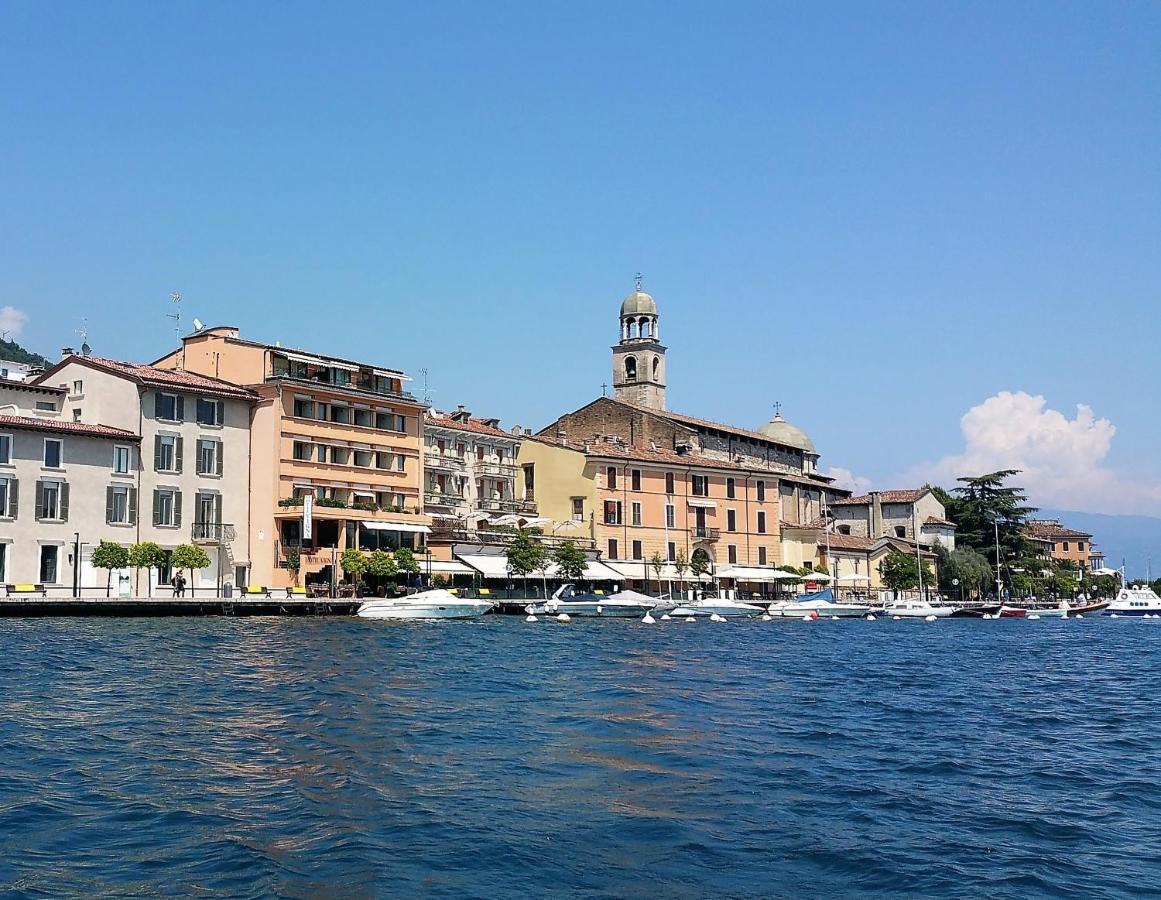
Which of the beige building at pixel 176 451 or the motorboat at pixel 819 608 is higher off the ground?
the beige building at pixel 176 451

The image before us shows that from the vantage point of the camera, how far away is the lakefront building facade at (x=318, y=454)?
192 ft

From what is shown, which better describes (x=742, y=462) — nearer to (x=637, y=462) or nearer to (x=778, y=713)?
(x=637, y=462)

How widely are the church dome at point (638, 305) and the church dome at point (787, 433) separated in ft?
49.4

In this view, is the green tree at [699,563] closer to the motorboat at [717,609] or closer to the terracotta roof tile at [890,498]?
the motorboat at [717,609]

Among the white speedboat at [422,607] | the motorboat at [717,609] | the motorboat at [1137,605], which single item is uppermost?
the white speedboat at [422,607]

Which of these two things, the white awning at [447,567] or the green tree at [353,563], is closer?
the green tree at [353,563]

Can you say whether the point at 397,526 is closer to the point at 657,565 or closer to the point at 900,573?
the point at 657,565

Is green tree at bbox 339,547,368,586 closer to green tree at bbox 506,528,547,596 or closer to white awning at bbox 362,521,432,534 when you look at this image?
white awning at bbox 362,521,432,534

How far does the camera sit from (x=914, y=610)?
81.1 metres

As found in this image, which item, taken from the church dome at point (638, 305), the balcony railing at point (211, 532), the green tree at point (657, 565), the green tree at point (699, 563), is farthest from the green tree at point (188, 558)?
the church dome at point (638, 305)

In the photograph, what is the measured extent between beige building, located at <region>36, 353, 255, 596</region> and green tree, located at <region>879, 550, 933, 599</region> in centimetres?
5295

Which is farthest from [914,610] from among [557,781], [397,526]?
A: [557,781]

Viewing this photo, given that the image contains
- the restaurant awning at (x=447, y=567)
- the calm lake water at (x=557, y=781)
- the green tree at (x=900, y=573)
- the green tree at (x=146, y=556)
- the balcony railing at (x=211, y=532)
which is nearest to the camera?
the calm lake water at (x=557, y=781)

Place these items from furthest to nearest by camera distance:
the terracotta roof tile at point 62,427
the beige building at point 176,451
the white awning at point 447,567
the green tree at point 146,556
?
the white awning at point 447,567, the beige building at point 176,451, the green tree at point 146,556, the terracotta roof tile at point 62,427
